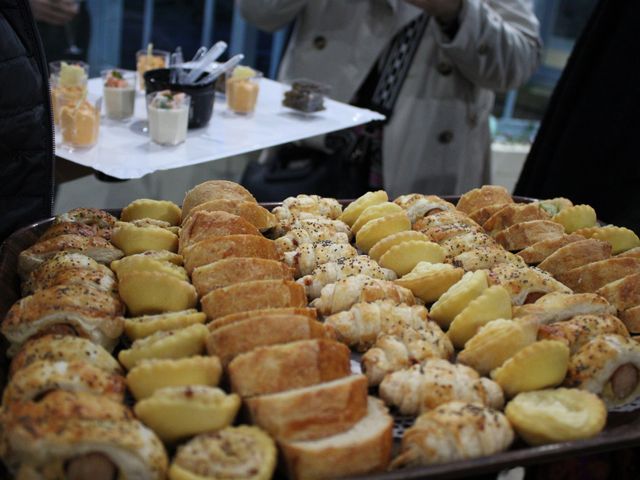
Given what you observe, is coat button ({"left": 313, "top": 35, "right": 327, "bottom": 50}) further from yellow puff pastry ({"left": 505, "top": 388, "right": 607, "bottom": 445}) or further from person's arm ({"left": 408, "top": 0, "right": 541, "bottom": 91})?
yellow puff pastry ({"left": 505, "top": 388, "right": 607, "bottom": 445})

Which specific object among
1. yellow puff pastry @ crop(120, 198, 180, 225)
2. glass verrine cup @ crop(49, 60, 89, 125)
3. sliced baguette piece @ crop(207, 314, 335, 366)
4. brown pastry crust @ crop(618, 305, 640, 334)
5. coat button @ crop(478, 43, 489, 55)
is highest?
coat button @ crop(478, 43, 489, 55)

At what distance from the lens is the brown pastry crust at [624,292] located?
69.3 inches

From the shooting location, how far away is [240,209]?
1.93 m

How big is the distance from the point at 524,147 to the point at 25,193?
4.79 m

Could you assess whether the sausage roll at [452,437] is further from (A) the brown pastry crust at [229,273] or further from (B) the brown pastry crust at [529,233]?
(B) the brown pastry crust at [529,233]

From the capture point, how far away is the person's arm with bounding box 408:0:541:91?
3.55 m

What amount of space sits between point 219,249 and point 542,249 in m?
0.92

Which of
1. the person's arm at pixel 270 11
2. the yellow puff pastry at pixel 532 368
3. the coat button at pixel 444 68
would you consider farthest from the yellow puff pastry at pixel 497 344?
the person's arm at pixel 270 11

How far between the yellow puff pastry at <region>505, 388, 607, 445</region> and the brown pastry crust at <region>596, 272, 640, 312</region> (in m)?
0.42

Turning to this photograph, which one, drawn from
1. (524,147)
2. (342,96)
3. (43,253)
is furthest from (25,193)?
(524,147)

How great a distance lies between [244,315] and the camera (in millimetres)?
1460

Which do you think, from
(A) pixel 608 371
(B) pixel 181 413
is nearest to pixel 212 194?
(B) pixel 181 413

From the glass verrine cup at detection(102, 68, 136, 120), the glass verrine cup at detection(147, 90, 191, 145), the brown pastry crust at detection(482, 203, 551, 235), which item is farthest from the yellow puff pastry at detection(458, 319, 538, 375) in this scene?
the glass verrine cup at detection(102, 68, 136, 120)

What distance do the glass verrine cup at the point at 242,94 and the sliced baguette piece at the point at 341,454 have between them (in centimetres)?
251
